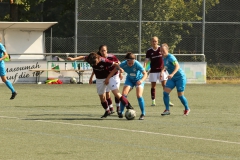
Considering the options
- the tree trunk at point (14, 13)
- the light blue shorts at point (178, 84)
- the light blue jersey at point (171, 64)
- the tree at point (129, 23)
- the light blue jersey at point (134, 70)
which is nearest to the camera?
the light blue jersey at point (134, 70)

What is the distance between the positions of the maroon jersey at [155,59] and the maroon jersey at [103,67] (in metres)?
4.43

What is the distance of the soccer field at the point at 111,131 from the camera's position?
34.8 ft

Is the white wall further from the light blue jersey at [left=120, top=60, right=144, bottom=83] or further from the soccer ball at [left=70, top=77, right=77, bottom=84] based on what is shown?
the light blue jersey at [left=120, top=60, right=144, bottom=83]

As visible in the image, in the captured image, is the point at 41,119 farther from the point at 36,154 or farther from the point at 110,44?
the point at 110,44

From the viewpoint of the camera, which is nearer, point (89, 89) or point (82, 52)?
point (89, 89)

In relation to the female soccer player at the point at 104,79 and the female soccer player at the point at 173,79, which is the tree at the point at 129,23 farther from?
the female soccer player at the point at 104,79

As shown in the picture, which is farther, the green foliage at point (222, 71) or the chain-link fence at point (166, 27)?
the green foliage at point (222, 71)

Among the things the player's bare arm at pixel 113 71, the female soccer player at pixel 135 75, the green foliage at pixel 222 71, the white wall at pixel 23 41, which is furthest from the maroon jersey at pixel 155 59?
the white wall at pixel 23 41

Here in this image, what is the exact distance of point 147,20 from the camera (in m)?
29.8

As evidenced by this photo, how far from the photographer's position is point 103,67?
51.7 ft

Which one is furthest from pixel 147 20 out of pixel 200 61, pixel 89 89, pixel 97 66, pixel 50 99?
pixel 97 66

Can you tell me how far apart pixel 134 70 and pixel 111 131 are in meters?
2.92

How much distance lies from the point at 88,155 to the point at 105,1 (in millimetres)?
19152

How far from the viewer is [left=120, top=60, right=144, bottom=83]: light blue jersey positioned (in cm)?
1579
